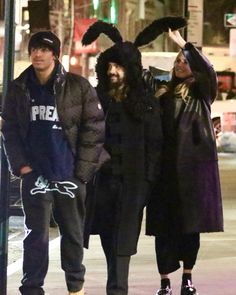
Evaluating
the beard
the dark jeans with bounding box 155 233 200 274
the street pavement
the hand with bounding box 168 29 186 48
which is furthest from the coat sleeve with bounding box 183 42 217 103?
the street pavement

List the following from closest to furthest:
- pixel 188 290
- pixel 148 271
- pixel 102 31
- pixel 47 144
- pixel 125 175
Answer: pixel 47 144, pixel 125 175, pixel 102 31, pixel 188 290, pixel 148 271

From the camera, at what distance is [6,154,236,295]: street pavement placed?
6.50 metres

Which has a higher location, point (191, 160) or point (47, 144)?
point (47, 144)

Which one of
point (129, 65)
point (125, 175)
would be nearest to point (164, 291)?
point (125, 175)

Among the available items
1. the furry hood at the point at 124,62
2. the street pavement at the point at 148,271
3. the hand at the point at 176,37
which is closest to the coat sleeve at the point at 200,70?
the hand at the point at 176,37

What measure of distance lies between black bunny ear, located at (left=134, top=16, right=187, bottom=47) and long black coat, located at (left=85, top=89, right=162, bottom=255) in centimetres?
52

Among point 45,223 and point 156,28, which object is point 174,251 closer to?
point 45,223

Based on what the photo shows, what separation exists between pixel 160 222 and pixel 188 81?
1.05 metres

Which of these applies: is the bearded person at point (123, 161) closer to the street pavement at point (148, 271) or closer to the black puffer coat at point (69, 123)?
the black puffer coat at point (69, 123)

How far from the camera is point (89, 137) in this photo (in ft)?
17.3

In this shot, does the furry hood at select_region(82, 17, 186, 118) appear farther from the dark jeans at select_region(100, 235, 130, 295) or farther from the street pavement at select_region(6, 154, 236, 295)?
the street pavement at select_region(6, 154, 236, 295)

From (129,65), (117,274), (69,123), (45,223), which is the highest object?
(129,65)

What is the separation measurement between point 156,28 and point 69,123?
1.17 m

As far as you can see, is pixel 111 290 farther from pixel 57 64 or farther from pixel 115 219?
pixel 57 64
